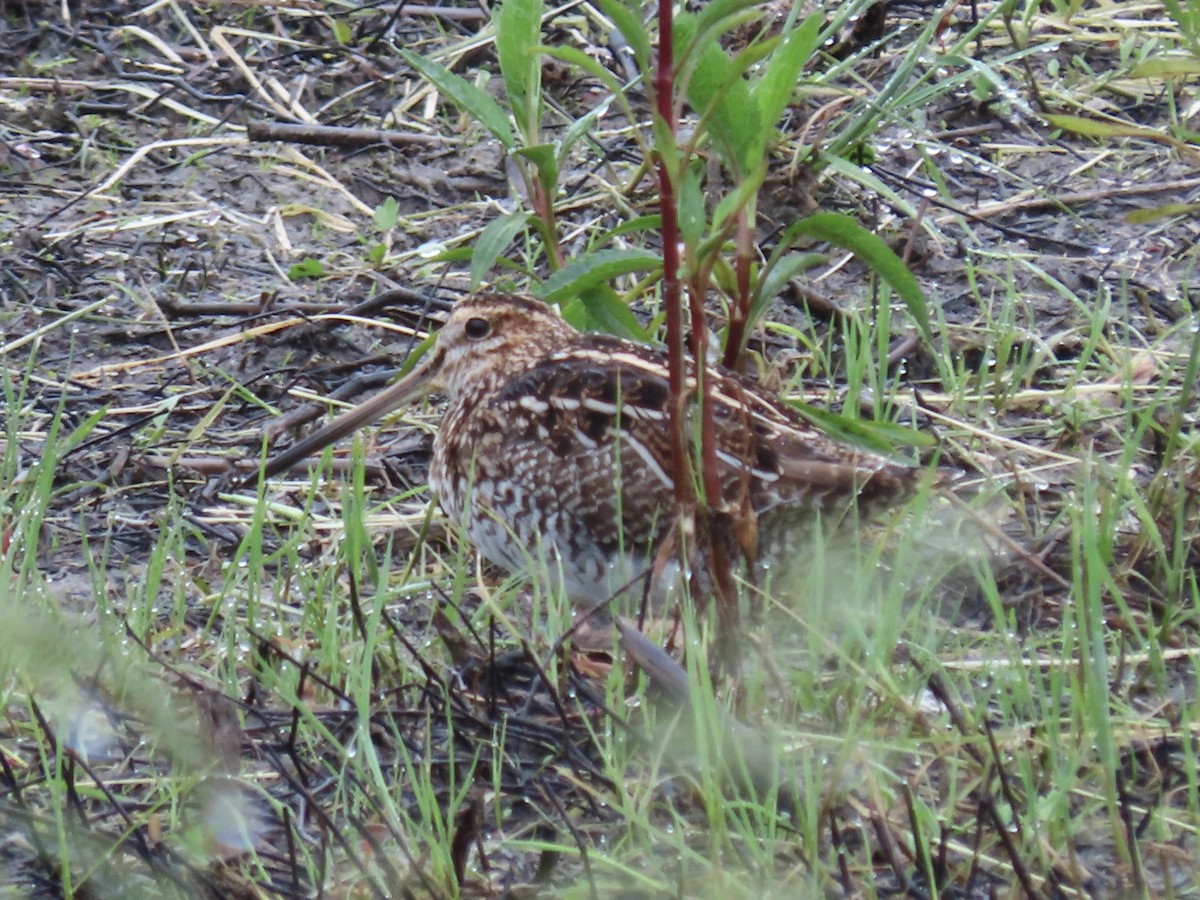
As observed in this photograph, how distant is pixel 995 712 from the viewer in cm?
295

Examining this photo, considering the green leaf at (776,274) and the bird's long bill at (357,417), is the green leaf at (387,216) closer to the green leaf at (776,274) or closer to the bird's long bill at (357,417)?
the bird's long bill at (357,417)

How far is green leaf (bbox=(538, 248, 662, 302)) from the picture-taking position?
3172 millimetres

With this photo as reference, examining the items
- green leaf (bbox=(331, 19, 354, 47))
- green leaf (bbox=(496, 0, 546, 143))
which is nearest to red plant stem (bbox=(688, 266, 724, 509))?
green leaf (bbox=(496, 0, 546, 143))

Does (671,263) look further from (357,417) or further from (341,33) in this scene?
(341,33)

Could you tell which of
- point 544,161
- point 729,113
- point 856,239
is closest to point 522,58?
point 544,161

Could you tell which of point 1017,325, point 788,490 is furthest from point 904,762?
point 1017,325

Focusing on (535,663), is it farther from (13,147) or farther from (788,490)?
(13,147)

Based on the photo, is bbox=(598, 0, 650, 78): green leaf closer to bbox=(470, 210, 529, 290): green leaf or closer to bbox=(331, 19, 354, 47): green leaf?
bbox=(470, 210, 529, 290): green leaf

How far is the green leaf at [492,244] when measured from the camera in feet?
11.5

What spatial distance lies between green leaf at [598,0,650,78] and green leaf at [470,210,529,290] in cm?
88

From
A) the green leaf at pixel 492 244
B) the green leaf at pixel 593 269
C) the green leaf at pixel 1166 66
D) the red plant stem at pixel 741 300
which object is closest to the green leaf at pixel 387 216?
the green leaf at pixel 492 244

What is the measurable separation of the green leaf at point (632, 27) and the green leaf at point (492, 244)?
2.89ft

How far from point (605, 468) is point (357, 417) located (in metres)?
0.87

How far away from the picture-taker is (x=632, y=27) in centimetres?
261
